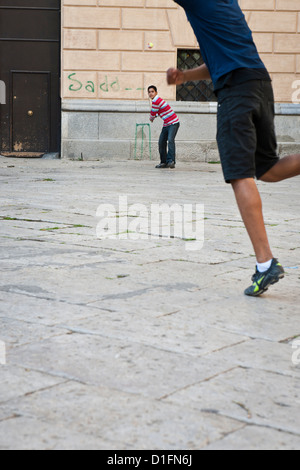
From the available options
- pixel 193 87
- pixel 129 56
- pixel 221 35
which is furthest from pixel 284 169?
pixel 193 87

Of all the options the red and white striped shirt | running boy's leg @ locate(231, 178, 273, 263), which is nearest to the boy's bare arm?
running boy's leg @ locate(231, 178, 273, 263)

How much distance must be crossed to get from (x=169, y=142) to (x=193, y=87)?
Answer: 260 centimetres

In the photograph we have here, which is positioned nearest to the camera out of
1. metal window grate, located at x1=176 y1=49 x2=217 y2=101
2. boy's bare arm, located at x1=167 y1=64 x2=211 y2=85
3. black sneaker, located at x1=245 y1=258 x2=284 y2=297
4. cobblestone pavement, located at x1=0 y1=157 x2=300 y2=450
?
cobblestone pavement, located at x1=0 y1=157 x2=300 y2=450

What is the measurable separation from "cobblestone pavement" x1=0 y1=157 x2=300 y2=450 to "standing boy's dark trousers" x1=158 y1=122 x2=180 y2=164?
8208mm

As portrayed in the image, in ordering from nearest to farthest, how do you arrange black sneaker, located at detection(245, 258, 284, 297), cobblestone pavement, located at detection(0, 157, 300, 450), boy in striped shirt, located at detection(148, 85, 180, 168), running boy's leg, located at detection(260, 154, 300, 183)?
cobblestone pavement, located at detection(0, 157, 300, 450)
black sneaker, located at detection(245, 258, 284, 297)
running boy's leg, located at detection(260, 154, 300, 183)
boy in striped shirt, located at detection(148, 85, 180, 168)

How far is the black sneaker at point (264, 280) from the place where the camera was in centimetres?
351

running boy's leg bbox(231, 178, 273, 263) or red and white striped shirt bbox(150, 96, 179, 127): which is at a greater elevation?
red and white striped shirt bbox(150, 96, 179, 127)

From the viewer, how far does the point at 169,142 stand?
1374 centimetres

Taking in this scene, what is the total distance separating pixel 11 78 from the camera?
1605 centimetres

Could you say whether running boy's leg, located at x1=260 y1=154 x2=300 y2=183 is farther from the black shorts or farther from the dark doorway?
the dark doorway

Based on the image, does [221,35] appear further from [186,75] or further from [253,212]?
[253,212]

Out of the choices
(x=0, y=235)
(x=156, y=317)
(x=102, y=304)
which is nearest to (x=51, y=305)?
(x=102, y=304)

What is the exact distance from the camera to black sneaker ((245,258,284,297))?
3.51 meters

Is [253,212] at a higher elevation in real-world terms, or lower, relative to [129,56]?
lower
